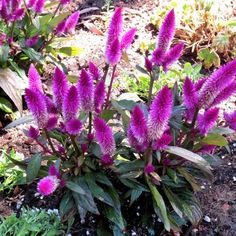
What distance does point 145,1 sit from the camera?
5.48m

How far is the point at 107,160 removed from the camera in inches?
101

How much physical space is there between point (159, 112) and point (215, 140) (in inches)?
21.2

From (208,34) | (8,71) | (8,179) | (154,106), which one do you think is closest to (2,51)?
(8,71)

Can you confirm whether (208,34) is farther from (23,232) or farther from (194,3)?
(23,232)

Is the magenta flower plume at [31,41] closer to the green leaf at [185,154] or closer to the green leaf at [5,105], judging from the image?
the green leaf at [5,105]

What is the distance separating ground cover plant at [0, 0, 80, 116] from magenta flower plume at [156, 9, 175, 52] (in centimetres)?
102

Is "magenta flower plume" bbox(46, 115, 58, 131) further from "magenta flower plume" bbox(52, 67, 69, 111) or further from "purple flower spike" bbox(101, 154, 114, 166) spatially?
"purple flower spike" bbox(101, 154, 114, 166)

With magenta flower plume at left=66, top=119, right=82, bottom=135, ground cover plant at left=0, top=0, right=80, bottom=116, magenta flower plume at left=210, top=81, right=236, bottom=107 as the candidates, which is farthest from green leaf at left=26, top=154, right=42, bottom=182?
magenta flower plume at left=210, top=81, right=236, bottom=107

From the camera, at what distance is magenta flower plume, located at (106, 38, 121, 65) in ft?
8.30

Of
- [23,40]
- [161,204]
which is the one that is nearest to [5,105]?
[23,40]

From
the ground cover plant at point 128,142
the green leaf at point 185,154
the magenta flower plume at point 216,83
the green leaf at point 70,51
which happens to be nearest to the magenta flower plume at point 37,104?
the ground cover plant at point 128,142

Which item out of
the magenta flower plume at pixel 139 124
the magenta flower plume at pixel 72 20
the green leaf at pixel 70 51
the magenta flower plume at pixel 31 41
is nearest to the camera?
the magenta flower plume at pixel 139 124

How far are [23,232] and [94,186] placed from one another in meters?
0.50

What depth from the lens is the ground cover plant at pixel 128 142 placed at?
7.68 ft
